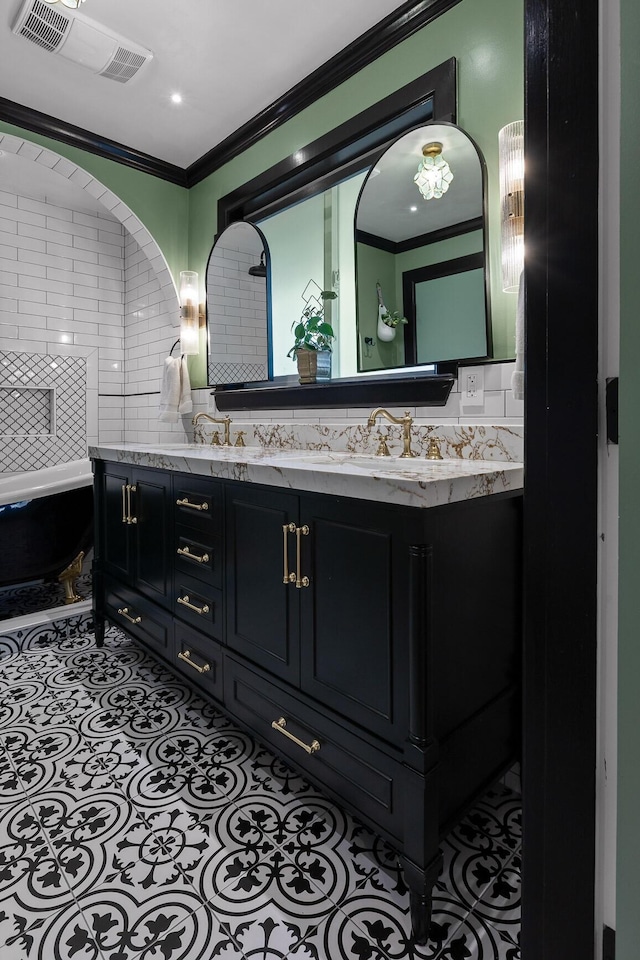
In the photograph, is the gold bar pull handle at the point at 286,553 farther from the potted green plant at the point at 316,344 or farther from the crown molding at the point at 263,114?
the crown molding at the point at 263,114

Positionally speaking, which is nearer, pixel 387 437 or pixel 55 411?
pixel 387 437

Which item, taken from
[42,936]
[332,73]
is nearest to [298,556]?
[42,936]

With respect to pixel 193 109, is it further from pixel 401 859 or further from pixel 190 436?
pixel 401 859

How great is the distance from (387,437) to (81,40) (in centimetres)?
205

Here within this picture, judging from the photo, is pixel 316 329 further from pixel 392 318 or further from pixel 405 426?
pixel 405 426

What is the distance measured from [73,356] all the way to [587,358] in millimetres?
4010

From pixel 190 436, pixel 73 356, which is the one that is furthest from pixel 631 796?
pixel 73 356

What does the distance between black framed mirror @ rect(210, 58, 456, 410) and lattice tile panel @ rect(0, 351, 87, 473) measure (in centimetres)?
159

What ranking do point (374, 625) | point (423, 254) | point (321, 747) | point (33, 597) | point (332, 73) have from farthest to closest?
point (33, 597)
point (332, 73)
point (423, 254)
point (321, 747)
point (374, 625)

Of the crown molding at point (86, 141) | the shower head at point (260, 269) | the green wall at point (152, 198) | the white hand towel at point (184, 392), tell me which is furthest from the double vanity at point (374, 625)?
the crown molding at point (86, 141)

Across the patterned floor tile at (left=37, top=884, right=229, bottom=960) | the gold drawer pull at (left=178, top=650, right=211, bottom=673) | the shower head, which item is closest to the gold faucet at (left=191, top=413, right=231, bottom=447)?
the shower head

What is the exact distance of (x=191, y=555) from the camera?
1827mm

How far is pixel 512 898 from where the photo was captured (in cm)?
119

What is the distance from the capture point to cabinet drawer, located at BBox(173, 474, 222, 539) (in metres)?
1.70
